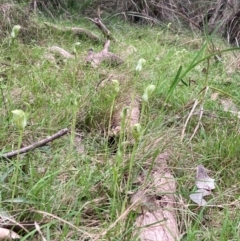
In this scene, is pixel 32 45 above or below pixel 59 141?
below

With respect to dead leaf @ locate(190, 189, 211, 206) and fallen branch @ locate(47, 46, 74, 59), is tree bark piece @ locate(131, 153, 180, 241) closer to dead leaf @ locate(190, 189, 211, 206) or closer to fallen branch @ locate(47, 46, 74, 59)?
dead leaf @ locate(190, 189, 211, 206)

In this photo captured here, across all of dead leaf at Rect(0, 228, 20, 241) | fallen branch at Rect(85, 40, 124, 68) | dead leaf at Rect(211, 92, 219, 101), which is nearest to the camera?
dead leaf at Rect(0, 228, 20, 241)

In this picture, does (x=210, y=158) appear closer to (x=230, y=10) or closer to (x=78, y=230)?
(x=78, y=230)

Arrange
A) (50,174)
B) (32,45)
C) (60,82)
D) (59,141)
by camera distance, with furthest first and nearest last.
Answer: (32,45)
(60,82)
(59,141)
(50,174)

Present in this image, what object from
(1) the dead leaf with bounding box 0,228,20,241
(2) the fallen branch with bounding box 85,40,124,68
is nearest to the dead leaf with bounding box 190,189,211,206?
(1) the dead leaf with bounding box 0,228,20,241

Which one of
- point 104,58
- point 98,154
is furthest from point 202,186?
point 104,58

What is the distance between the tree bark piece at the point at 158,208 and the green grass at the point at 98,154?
0.03m

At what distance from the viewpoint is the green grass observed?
3.37 ft

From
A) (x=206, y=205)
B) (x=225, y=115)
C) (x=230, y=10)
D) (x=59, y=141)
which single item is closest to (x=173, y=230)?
(x=206, y=205)

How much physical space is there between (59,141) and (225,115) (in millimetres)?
799

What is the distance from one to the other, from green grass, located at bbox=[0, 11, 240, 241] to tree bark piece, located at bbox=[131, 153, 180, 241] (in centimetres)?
3

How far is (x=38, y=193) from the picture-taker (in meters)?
1.05

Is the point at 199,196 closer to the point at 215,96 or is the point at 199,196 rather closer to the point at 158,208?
the point at 158,208

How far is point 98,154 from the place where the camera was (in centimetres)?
135
